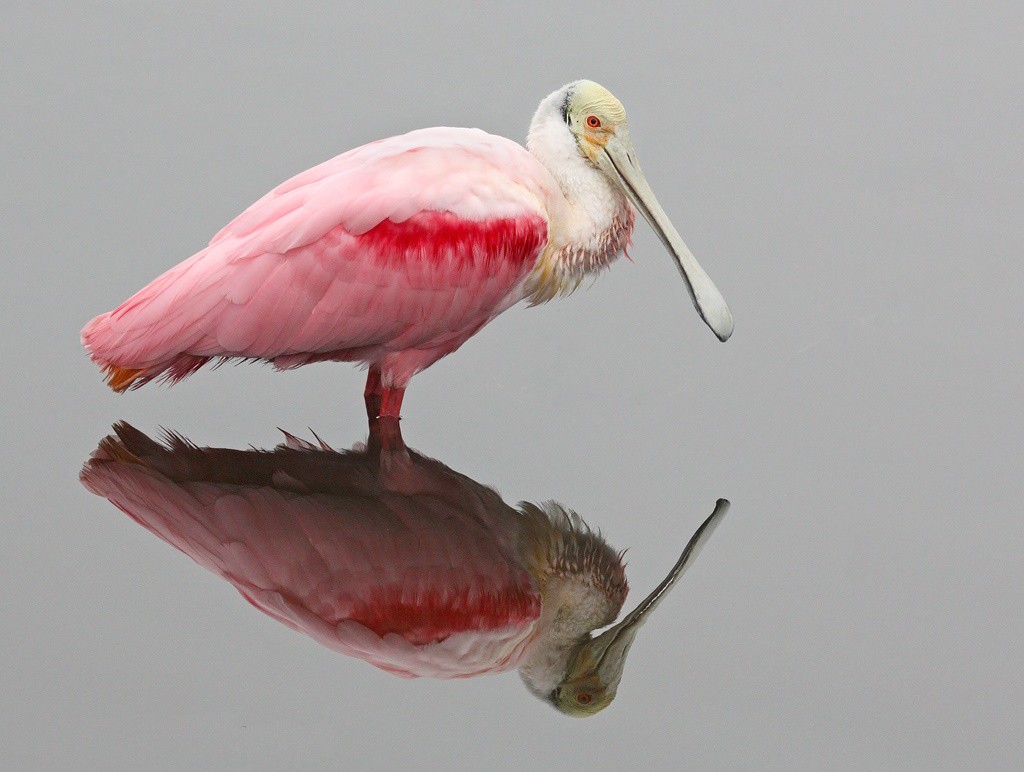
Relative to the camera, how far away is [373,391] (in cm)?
553

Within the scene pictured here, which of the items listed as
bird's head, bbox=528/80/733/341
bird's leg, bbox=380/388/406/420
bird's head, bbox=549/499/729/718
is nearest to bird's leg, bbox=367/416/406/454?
bird's leg, bbox=380/388/406/420

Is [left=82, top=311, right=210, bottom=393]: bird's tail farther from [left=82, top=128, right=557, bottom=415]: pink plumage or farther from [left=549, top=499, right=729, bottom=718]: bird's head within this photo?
[left=549, top=499, right=729, bottom=718]: bird's head

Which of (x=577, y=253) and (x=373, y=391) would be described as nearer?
(x=577, y=253)

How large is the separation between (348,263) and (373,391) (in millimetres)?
640

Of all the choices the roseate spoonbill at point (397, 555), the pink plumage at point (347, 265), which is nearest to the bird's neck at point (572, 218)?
the pink plumage at point (347, 265)

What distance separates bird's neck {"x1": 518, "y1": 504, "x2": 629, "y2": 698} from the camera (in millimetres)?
4023

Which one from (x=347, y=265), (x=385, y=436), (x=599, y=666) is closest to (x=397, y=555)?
(x=599, y=666)

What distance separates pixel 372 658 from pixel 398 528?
0.61 meters

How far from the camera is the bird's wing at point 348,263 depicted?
496cm

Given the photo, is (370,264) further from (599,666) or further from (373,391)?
(599,666)

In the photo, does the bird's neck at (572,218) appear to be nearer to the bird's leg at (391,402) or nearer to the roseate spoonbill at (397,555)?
the bird's leg at (391,402)

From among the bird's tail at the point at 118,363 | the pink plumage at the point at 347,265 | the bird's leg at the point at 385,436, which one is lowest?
the bird's leg at the point at 385,436

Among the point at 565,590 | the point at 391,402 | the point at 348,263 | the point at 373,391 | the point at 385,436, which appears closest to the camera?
the point at 565,590

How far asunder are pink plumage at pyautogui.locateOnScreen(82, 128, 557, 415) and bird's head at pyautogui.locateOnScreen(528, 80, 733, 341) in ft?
0.77
